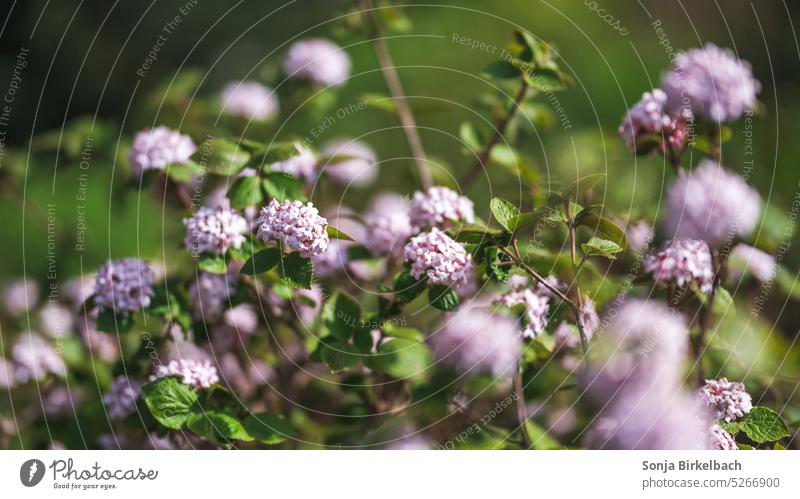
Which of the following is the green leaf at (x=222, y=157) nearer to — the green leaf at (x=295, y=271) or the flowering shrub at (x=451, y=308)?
the flowering shrub at (x=451, y=308)

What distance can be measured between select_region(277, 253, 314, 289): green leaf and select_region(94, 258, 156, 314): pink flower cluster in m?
0.22

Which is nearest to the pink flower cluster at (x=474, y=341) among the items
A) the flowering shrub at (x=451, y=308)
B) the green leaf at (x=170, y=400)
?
the flowering shrub at (x=451, y=308)

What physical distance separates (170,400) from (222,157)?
0.32 meters

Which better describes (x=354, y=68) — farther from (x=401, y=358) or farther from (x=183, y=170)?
(x=401, y=358)

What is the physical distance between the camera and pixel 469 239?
2.98 feet

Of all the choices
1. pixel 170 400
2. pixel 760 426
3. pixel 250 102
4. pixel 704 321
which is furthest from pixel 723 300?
pixel 250 102

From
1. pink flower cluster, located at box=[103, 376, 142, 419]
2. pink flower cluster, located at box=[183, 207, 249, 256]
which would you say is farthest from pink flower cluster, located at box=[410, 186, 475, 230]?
pink flower cluster, located at box=[103, 376, 142, 419]

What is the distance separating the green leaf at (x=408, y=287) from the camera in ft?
3.07

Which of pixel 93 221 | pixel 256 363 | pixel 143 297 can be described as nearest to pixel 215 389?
pixel 143 297

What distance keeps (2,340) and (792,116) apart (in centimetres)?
180

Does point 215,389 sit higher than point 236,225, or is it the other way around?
point 236,225

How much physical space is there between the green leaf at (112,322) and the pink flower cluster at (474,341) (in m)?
0.41

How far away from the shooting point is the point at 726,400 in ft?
3.03
